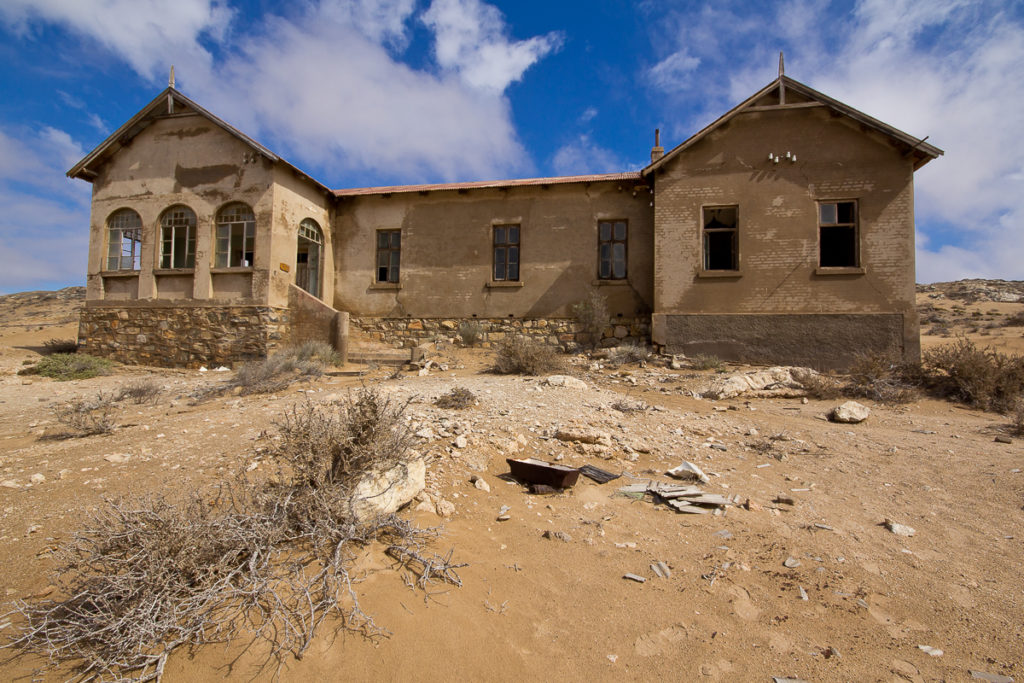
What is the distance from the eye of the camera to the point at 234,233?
42.8 feet

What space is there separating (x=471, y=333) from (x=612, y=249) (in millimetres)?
4657

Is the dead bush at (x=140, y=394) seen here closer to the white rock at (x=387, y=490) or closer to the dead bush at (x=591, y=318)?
the white rock at (x=387, y=490)

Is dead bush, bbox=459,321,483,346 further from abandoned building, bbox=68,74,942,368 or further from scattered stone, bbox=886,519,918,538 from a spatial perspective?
scattered stone, bbox=886,519,918,538

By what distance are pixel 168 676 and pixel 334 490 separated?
44.5 inches

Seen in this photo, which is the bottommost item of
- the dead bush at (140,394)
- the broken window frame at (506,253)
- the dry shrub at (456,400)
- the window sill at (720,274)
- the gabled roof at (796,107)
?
the dead bush at (140,394)

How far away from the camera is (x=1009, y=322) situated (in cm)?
2019

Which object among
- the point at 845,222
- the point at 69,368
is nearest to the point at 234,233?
the point at 69,368

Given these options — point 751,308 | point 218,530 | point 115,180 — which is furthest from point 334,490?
point 115,180

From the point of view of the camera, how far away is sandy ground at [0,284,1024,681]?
8.13 feet

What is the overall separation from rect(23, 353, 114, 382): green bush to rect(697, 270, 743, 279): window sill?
14881 mm

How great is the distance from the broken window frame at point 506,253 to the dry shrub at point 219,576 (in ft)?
37.4

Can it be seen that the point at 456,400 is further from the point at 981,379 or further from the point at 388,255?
the point at 388,255

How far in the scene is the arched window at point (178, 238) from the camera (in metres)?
13.3

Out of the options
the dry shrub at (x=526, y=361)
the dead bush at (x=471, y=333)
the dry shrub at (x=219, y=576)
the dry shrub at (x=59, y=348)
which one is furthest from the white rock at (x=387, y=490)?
the dry shrub at (x=59, y=348)
